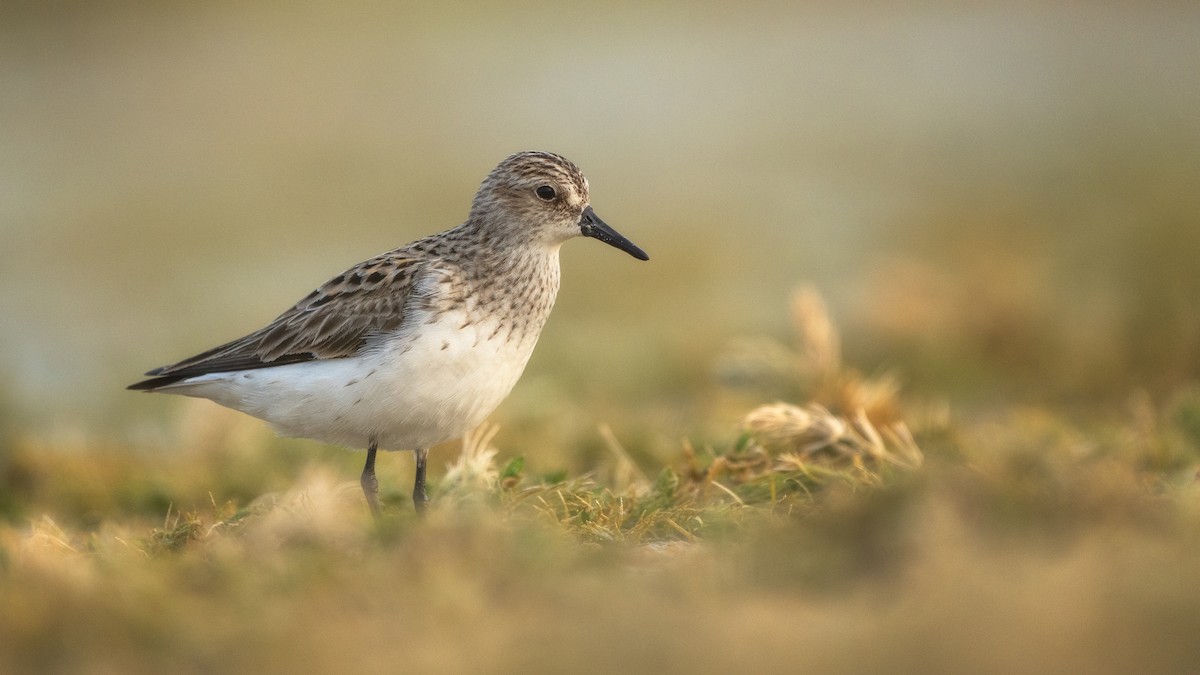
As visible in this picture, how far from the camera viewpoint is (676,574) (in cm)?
420

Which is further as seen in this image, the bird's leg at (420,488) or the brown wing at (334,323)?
the brown wing at (334,323)

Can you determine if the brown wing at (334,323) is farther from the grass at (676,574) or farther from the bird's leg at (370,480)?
the grass at (676,574)

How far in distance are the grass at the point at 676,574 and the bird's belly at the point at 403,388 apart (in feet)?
1.00

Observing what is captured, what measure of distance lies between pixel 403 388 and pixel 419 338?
0.23 m

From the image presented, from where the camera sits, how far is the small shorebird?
6180 millimetres

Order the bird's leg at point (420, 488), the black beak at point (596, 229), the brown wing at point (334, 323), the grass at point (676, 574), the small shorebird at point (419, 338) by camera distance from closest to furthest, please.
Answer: the grass at point (676, 574) → the bird's leg at point (420, 488) → the small shorebird at point (419, 338) → the brown wing at point (334, 323) → the black beak at point (596, 229)

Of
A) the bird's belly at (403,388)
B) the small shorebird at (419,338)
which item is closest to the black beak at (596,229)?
the small shorebird at (419,338)

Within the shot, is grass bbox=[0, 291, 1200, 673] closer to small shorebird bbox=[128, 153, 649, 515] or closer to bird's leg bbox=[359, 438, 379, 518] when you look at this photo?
bird's leg bbox=[359, 438, 379, 518]

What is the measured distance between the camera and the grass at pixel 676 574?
3.40 metres

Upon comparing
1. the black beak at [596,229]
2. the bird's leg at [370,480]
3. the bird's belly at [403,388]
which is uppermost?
the black beak at [596,229]

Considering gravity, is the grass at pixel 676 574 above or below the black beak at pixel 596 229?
below

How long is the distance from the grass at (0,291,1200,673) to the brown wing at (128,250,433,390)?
0.78m

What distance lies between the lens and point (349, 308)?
21.6 feet

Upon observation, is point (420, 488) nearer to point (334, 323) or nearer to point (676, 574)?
point (334, 323)
